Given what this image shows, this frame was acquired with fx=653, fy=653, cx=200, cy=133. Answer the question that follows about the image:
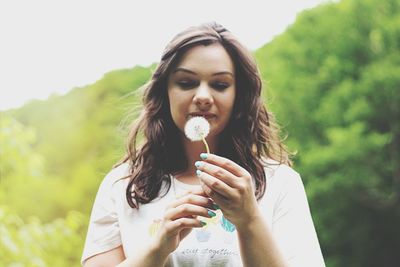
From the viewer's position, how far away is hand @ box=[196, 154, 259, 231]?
168 centimetres

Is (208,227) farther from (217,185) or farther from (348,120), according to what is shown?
(348,120)

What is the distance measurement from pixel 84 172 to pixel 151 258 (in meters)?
17.2

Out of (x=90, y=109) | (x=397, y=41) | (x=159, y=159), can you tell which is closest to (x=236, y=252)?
(x=159, y=159)

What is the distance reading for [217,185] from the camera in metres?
1.67

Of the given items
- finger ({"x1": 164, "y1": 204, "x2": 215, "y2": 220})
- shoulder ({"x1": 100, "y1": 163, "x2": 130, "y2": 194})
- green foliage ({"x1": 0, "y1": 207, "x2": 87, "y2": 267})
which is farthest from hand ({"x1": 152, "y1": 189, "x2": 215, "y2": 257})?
green foliage ({"x1": 0, "y1": 207, "x2": 87, "y2": 267})

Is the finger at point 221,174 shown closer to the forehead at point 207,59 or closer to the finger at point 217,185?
the finger at point 217,185

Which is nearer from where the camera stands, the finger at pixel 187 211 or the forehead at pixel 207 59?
the finger at pixel 187 211

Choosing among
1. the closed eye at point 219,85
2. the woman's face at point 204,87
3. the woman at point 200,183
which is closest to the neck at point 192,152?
the woman at point 200,183

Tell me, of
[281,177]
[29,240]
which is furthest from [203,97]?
[29,240]

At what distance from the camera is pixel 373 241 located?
17188 millimetres

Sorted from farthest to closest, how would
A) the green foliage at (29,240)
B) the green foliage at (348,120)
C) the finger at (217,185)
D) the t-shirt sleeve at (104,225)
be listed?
the green foliage at (348,120)
the green foliage at (29,240)
the t-shirt sleeve at (104,225)
the finger at (217,185)

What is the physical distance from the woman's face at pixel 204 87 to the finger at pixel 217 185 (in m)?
0.29

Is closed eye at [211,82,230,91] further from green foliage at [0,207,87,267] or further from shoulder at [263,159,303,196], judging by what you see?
green foliage at [0,207,87,267]

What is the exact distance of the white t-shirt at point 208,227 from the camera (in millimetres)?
1945
